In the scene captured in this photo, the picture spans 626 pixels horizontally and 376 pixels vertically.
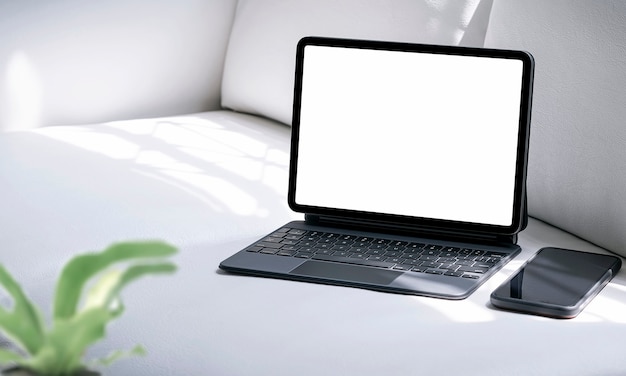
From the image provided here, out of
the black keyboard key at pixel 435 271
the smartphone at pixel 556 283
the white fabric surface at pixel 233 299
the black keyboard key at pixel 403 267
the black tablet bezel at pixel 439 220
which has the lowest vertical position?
the white fabric surface at pixel 233 299

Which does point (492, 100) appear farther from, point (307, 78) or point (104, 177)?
point (104, 177)

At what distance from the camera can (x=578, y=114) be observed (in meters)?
1.08

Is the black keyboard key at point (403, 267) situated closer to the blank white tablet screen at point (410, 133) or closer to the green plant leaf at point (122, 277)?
the blank white tablet screen at point (410, 133)

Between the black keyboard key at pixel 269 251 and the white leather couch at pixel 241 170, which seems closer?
the white leather couch at pixel 241 170

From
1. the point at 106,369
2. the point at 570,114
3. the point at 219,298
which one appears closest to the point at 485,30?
the point at 570,114

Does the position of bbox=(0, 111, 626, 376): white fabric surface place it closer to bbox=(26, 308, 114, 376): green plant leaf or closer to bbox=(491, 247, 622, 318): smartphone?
bbox=(491, 247, 622, 318): smartphone

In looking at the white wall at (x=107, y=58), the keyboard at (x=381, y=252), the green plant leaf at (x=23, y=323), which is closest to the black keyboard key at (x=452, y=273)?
the keyboard at (x=381, y=252)

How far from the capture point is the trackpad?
94cm

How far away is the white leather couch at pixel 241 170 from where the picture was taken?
81 centimetres

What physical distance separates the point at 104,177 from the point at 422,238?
47 cm

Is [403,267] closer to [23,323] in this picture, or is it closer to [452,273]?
[452,273]

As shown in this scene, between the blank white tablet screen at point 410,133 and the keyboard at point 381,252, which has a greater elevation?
the blank white tablet screen at point 410,133

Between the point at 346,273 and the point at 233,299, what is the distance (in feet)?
0.40

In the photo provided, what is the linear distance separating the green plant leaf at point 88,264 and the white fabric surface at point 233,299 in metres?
0.33
